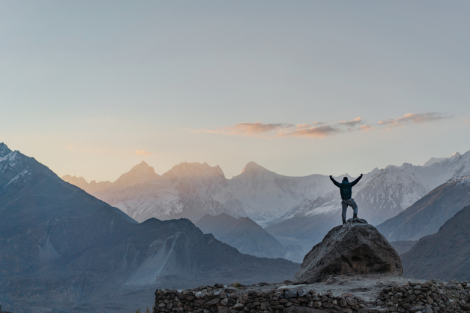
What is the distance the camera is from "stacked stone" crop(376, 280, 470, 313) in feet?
53.0

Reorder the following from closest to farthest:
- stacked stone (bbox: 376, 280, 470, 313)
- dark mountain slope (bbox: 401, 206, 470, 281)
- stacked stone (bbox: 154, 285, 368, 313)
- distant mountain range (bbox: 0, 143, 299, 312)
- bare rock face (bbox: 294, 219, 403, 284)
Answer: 1. stacked stone (bbox: 154, 285, 368, 313)
2. stacked stone (bbox: 376, 280, 470, 313)
3. bare rock face (bbox: 294, 219, 403, 284)
4. dark mountain slope (bbox: 401, 206, 470, 281)
5. distant mountain range (bbox: 0, 143, 299, 312)

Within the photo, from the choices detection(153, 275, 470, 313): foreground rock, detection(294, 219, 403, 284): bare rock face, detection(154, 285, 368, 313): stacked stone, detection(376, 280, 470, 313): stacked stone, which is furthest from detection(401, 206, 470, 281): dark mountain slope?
detection(154, 285, 368, 313): stacked stone

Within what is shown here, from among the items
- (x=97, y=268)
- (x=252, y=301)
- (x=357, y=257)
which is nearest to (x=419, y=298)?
(x=357, y=257)

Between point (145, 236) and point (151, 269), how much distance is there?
20.2 m

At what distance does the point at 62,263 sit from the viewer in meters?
180

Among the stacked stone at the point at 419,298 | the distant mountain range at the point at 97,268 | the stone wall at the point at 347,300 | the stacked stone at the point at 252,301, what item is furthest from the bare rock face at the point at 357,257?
the distant mountain range at the point at 97,268

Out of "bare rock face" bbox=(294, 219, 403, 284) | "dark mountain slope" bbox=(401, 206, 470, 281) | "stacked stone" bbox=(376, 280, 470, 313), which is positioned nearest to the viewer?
"stacked stone" bbox=(376, 280, 470, 313)

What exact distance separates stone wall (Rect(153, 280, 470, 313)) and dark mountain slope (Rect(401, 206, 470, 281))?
91162mm

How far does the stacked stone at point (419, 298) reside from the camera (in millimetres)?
16141

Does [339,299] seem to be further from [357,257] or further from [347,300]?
[357,257]

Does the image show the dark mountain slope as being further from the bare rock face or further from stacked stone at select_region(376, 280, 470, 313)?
stacked stone at select_region(376, 280, 470, 313)

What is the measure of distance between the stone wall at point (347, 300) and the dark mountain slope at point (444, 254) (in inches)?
3589

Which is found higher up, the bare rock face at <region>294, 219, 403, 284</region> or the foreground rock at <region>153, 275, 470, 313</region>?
the bare rock face at <region>294, 219, 403, 284</region>

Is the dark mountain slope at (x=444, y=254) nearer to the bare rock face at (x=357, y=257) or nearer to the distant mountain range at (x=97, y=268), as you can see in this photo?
the distant mountain range at (x=97, y=268)
